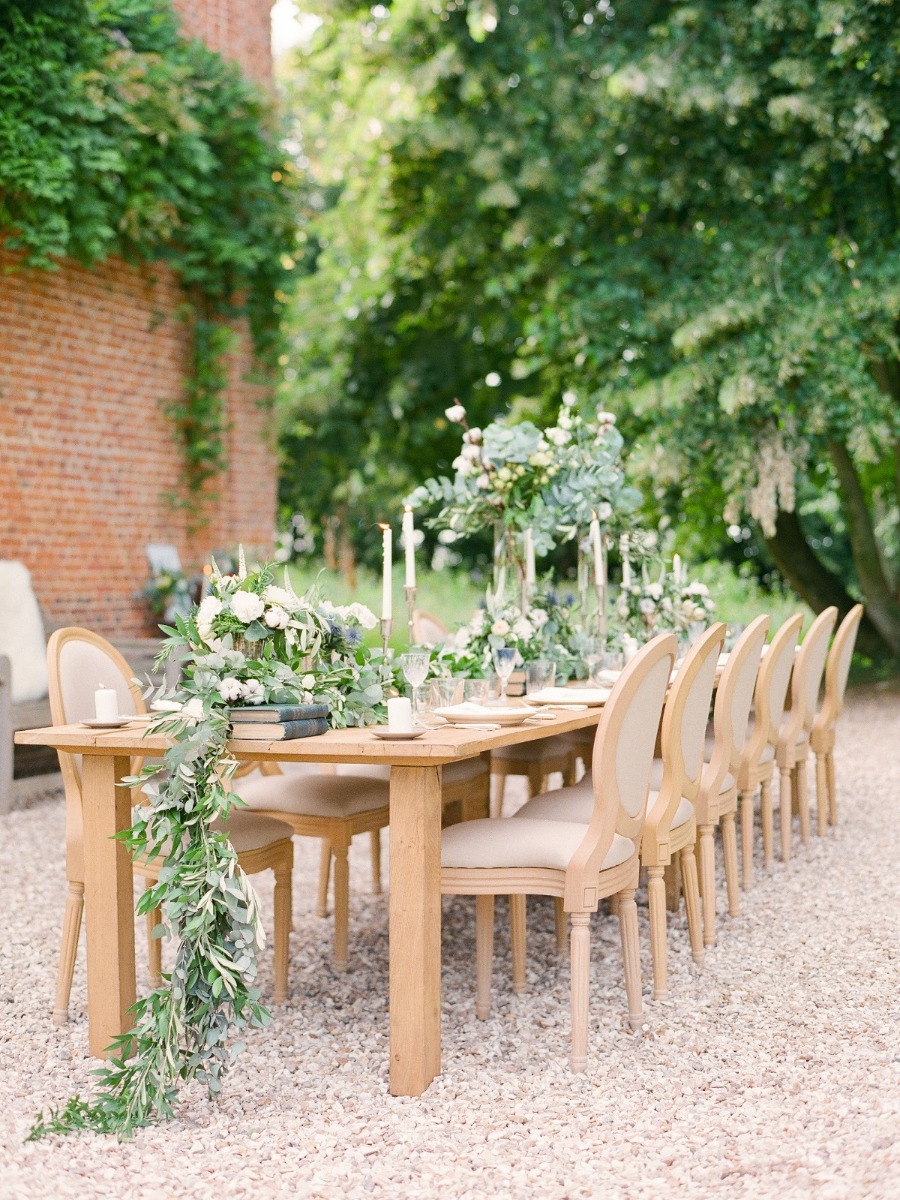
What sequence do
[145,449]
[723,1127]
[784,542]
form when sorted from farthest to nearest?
1. [784,542]
2. [145,449]
3. [723,1127]

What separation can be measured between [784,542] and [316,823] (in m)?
7.99

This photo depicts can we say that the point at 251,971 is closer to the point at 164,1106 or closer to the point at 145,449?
the point at 164,1106

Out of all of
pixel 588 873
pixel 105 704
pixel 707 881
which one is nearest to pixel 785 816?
pixel 707 881

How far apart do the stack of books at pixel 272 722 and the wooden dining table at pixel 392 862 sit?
25 mm

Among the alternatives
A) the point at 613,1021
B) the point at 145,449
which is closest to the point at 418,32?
the point at 145,449

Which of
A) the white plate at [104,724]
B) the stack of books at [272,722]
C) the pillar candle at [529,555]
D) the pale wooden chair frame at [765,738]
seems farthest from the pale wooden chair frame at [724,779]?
the white plate at [104,724]

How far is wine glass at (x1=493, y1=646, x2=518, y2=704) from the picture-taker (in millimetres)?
4012

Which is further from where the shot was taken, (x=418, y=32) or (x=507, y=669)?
(x=418, y=32)

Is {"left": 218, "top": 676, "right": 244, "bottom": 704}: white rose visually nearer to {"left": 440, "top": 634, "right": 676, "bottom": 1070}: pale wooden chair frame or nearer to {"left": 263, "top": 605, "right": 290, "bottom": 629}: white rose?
{"left": 263, "top": 605, "right": 290, "bottom": 629}: white rose

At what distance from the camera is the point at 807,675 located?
19.0 ft

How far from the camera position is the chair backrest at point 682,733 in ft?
12.4

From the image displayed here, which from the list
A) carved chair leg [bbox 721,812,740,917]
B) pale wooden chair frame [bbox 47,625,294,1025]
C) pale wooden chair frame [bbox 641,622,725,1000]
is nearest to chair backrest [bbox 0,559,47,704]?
pale wooden chair frame [bbox 47,625,294,1025]

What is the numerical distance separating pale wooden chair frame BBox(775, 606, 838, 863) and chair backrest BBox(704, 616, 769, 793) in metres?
0.79

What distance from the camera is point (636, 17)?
9.89 metres
